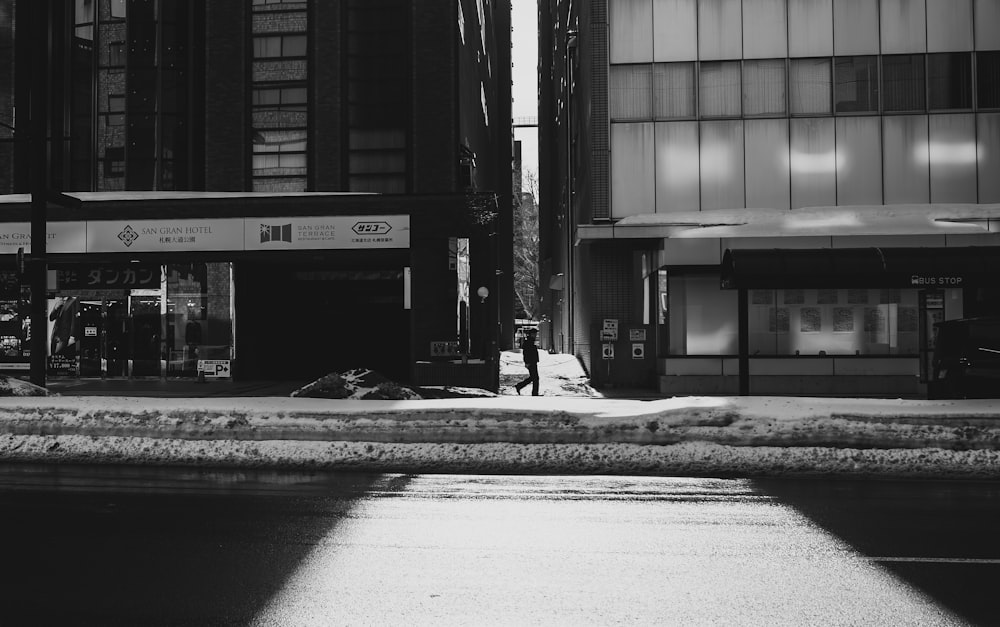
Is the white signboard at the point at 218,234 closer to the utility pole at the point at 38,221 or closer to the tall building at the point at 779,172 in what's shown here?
the tall building at the point at 779,172

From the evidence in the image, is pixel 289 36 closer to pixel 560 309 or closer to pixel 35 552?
pixel 35 552

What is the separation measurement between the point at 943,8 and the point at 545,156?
3538 cm

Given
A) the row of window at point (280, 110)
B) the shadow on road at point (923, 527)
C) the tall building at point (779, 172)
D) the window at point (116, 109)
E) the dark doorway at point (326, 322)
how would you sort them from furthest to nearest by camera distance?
the dark doorway at point (326, 322) → the window at point (116, 109) → the row of window at point (280, 110) → the tall building at point (779, 172) → the shadow on road at point (923, 527)

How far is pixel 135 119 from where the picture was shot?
23.7m

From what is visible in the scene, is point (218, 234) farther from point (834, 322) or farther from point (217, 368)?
point (834, 322)

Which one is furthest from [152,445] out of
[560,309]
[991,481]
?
[560,309]

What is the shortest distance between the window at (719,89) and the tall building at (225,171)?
6.47 metres

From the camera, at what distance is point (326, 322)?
89.0 ft

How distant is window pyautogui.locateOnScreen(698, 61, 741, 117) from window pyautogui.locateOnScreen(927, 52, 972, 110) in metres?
5.29

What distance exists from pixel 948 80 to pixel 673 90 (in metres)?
7.55

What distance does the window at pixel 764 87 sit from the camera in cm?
2156

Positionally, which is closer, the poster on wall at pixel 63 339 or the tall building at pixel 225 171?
the tall building at pixel 225 171

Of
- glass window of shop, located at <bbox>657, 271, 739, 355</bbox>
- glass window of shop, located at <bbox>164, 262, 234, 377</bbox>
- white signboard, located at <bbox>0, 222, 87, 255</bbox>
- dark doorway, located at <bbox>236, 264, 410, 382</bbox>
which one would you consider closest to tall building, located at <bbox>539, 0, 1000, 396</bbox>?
glass window of shop, located at <bbox>657, 271, 739, 355</bbox>

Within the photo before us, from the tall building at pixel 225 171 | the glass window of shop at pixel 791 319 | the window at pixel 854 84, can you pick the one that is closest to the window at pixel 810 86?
the window at pixel 854 84
